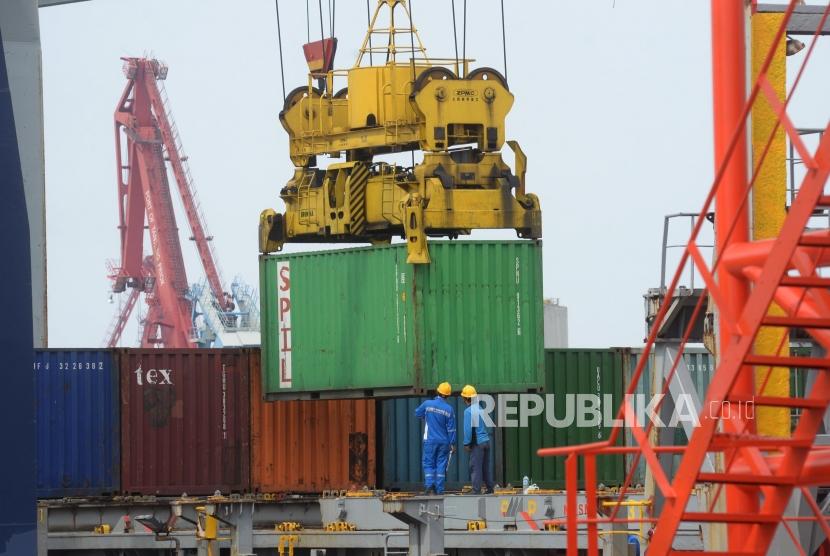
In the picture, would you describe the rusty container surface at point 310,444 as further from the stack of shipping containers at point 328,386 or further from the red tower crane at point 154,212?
the red tower crane at point 154,212

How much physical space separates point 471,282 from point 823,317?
15445 millimetres

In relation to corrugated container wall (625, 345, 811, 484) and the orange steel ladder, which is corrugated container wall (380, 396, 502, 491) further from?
the orange steel ladder

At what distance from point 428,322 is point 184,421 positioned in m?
4.52

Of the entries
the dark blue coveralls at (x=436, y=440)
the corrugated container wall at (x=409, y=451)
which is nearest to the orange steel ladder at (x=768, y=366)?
the dark blue coveralls at (x=436, y=440)

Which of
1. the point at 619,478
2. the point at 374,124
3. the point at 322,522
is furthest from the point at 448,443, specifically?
the point at 374,124

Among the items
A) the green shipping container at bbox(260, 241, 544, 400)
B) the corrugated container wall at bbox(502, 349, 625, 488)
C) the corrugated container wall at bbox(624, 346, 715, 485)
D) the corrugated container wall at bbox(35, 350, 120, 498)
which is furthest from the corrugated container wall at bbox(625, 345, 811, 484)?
the corrugated container wall at bbox(35, 350, 120, 498)

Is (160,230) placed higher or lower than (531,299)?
higher

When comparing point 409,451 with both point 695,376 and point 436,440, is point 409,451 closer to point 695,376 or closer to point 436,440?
point 695,376

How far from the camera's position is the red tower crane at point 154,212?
104562 millimetres

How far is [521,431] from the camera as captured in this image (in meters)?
25.8

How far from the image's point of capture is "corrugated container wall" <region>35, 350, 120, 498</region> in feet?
81.5

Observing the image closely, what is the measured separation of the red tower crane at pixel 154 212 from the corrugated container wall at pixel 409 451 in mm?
79403

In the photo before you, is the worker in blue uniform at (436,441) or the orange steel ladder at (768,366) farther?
the worker in blue uniform at (436,441)

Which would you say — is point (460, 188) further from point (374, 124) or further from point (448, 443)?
point (448, 443)
